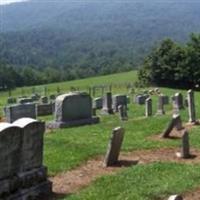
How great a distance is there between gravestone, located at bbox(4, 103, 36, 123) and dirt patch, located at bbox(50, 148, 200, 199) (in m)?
12.5

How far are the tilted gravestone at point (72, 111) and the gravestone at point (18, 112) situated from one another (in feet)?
8.59

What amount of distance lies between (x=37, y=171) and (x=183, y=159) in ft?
16.4

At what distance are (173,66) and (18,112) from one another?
47264 millimetres

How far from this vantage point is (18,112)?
30.5 meters

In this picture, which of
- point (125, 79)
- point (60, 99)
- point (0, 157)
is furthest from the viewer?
point (125, 79)

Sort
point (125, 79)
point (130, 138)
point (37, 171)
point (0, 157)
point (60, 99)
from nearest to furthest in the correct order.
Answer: point (0, 157) → point (37, 171) → point (130, 138) → point (60, 99) → point (125, 79)

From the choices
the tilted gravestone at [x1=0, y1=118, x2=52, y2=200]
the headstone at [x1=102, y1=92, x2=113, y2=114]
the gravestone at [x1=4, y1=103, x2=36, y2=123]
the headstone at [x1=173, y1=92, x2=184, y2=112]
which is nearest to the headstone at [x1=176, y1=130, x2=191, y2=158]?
the tilted gravestone at [x1=0, y1=118, x2=52, y2=200]

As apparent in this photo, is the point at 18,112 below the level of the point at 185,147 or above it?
above

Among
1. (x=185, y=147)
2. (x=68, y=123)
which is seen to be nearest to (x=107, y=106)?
(x=68, y=123)

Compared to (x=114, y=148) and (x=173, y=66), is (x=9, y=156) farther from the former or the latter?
(x=173, y=66)

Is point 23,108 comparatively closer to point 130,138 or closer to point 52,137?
point 52,137

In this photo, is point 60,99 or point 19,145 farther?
point 60,99

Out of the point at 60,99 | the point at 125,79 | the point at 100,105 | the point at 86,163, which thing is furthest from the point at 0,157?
the point at 125,79

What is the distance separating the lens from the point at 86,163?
661 inches
